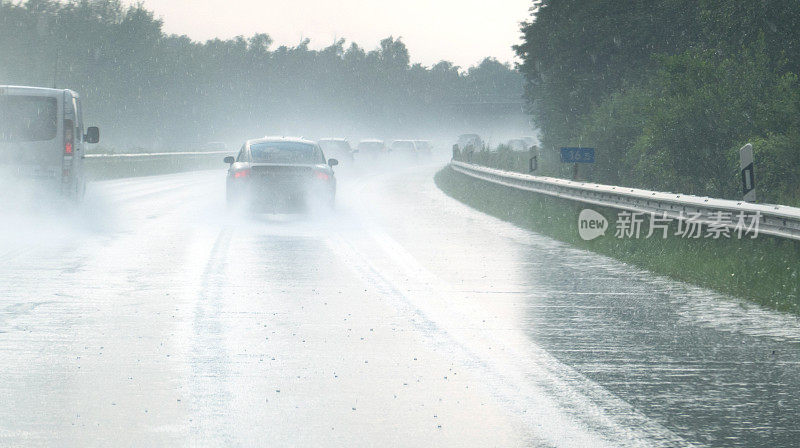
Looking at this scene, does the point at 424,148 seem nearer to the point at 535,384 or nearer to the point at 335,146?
the point at 335,146

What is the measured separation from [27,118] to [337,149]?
1340 inches

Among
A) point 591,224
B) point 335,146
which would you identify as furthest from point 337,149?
point 591,224

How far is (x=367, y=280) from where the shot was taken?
1350 centimetres

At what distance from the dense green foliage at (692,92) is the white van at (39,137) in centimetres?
1184

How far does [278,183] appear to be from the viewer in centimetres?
2289

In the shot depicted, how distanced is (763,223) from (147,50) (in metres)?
119

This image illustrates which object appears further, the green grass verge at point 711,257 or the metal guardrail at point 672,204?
the metal guardrail at point 672,204

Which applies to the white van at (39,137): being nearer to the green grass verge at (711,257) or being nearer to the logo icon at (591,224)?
the green grass verge at (711,257)

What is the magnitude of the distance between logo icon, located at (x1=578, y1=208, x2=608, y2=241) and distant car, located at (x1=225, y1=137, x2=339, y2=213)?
206 inches

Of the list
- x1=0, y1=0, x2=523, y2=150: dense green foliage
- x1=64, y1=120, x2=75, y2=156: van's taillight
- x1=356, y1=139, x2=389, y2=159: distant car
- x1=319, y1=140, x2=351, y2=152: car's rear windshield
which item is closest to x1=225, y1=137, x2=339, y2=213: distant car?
x1=64, y1=120, x2=75, y2=156: van's taillight

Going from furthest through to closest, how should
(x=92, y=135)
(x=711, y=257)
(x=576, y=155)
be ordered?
(x=576, y=155) → (x=92, y=135) → (x=711, y=257)

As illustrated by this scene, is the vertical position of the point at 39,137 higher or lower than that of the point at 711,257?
higher

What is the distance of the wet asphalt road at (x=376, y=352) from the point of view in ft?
21.4

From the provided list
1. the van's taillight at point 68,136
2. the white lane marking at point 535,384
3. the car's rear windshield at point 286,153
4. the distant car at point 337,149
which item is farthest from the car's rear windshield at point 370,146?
the white lane marking at point 535,384
